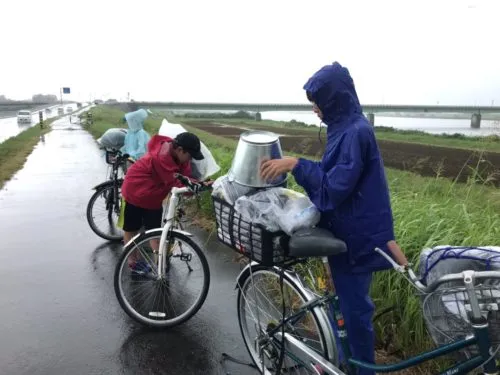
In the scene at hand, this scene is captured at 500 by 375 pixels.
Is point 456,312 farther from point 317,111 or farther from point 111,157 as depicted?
point 111,157

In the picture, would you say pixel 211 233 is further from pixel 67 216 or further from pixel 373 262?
pixel 373 262

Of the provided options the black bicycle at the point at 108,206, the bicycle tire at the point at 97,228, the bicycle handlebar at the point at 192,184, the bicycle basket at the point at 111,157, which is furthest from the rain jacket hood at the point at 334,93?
the bicycle basket at the point at 111,157

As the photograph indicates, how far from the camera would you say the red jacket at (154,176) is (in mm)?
3900

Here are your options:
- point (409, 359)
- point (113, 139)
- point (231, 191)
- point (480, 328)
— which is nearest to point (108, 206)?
point (113, 139)

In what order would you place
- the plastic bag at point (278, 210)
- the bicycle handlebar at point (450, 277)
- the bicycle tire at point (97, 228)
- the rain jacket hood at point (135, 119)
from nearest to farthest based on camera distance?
the bicycle handlebar at point (450, 277) → the plastic bag at point (278, 210) → the bicycle tire at point (97, 228) → the rain jacket hood at point (135, 119)

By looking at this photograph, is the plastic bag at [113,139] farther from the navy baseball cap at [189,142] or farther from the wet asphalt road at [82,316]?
the navy baseball cap at [189,142]

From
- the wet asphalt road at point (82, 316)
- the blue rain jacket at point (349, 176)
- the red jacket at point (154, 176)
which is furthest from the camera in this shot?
the red jacket at point (154, 176)

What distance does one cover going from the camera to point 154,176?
4.11 m

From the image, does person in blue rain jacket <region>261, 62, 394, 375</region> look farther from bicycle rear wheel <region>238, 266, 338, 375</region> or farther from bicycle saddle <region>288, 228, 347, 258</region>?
bicycle rear wheel <region>238, 266, 338, 375</region>

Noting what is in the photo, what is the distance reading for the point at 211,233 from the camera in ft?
20.8

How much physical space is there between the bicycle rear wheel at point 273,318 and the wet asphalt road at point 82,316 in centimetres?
32

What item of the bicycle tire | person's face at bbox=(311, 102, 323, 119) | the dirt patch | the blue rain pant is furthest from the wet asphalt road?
the dirt patch

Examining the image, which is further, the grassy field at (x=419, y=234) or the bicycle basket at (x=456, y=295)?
the grassy field at (x=419, y=234)

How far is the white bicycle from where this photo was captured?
12.0 feet
